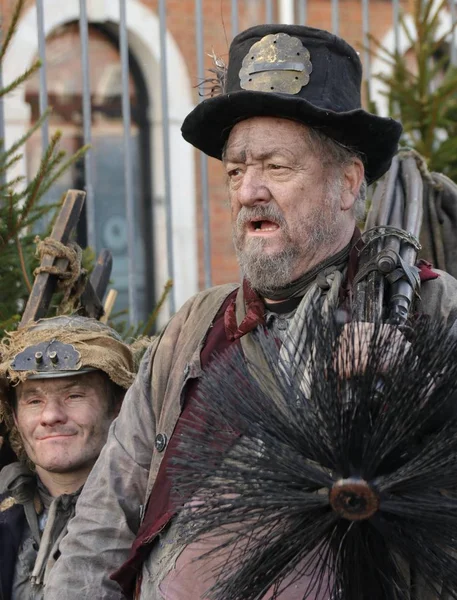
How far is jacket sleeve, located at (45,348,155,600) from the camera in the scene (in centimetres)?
318

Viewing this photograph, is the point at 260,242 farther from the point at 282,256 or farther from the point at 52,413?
the point at 52,413

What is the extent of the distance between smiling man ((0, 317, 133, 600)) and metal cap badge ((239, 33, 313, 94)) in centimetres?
118

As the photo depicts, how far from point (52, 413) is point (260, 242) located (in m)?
1.12

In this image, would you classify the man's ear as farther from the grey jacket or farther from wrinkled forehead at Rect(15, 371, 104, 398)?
wrinkled forehead at Rect(15, 371, 104, 398)

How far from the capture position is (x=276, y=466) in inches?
93.9

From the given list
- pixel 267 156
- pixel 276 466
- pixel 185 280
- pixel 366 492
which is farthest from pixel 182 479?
pixel 185 280

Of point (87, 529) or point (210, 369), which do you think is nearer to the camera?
point (210, 369)

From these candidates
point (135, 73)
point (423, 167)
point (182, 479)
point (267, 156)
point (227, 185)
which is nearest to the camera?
point (182, 479)

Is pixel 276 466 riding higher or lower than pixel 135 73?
lower

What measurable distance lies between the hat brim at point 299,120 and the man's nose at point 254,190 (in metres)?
0.16

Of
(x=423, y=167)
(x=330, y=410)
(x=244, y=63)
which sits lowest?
(x=330, y=410)

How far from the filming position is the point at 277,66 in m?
3.00

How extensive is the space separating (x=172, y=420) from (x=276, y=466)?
2.44 ft

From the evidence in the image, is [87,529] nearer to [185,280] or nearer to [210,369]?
[210,369]
